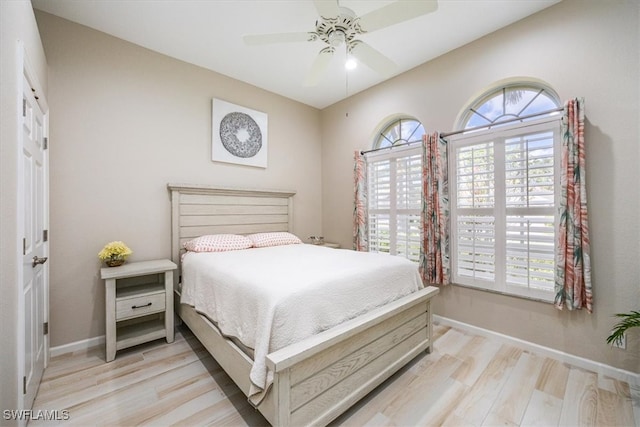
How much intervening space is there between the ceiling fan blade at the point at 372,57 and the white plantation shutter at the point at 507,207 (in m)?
1.16

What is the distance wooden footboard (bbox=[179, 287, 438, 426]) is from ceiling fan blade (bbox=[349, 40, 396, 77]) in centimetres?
188

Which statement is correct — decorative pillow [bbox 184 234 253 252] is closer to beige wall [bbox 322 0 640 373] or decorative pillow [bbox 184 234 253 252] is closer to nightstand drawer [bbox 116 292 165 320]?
nightstand drawer [bbox 116 292 165 320]

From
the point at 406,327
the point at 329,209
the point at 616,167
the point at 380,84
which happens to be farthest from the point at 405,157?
the point at 406,327

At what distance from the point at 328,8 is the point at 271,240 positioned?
2.38 meters

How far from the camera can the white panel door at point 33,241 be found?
1.57 m

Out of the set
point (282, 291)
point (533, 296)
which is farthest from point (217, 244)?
point (533, 296)

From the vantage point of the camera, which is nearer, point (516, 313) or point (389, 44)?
point (516, 313)

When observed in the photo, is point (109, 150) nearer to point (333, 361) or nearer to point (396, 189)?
point (333, 361)

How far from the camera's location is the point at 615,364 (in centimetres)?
203

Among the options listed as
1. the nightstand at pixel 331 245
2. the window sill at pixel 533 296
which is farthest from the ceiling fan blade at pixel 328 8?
the nightstand at pixel 331 245

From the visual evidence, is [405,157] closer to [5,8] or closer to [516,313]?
[516,313]

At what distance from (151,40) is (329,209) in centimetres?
299

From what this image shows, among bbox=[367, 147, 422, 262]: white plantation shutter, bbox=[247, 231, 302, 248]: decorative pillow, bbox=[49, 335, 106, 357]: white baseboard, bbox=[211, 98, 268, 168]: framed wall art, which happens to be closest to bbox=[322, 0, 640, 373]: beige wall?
bbox=[367, 147, 422, 262]: white plantation shutter

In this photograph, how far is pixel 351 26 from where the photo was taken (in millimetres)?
1890
